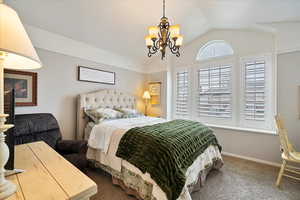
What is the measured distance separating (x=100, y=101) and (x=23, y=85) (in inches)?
53.6

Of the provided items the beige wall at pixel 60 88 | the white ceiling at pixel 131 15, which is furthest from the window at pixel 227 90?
the beige wall at pixel 60 88

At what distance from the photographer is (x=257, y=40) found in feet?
9.85

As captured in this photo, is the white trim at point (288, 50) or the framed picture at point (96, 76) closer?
the white trim at point (288, 50)

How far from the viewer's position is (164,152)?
4.97 ft

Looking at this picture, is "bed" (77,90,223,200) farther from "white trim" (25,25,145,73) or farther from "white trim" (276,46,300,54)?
"white trim" (276,46,300,54)

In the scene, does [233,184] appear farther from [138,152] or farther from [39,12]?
[39,12]

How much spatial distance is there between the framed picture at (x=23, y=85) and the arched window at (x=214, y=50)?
3723 millimetres

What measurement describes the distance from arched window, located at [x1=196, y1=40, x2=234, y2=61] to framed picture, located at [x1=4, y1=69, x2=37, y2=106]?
12.2ft

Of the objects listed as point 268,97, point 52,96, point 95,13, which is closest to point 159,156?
point 52,96

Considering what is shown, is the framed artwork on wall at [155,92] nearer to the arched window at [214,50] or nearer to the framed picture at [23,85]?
the arched window at [214,50]

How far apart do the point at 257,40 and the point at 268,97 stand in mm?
1225

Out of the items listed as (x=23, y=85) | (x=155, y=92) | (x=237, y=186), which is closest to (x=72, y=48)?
(x=23, y=85)

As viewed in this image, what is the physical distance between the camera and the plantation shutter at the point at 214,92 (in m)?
3.38

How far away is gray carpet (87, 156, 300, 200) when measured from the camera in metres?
1.83
